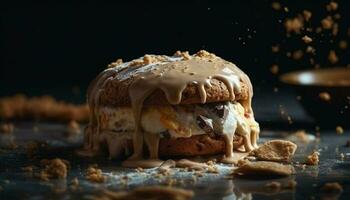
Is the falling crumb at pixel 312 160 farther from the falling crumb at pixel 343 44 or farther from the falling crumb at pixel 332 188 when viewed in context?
the falling crumb at pixel 343 44

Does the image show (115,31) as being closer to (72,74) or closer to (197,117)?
(72,74)

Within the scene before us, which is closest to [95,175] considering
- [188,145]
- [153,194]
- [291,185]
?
[153,194]

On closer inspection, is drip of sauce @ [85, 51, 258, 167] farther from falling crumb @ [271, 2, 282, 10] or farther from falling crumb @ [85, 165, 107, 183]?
falling crumb @ [271, 2, 282, 10]

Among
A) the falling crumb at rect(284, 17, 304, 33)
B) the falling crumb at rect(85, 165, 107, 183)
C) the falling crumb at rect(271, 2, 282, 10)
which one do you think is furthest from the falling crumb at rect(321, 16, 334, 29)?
the falling crumb at rect(85, 165, 107, 183)

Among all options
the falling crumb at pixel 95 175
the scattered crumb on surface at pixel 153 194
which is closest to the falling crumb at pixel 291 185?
the scattered crumb on surface at pixel 153 194

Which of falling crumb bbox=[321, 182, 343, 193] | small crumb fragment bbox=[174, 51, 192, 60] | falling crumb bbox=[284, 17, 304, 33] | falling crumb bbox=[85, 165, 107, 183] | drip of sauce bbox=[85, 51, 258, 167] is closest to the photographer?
falling crumb bbox=[321, 182, 343, 193]

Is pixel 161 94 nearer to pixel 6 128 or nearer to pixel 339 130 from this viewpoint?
pixel 339 130
